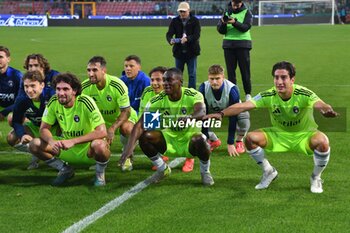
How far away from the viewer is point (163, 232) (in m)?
5.19

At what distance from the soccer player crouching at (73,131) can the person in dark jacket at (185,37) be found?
5.22 metres

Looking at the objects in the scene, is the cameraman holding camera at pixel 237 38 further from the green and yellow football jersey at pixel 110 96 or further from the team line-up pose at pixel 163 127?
the team line-up pose at pixel 163 127

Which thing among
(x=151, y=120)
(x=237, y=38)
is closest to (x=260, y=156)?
(x=151, y=120)

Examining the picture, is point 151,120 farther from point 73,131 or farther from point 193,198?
point 193,198

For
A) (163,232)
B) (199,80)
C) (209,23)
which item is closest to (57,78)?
(163,232)

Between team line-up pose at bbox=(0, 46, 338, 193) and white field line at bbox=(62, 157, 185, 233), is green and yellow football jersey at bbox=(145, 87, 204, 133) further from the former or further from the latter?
white field line at bbox=(62, 157, 185, 233)

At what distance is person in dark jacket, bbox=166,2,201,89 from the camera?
38.8 ft

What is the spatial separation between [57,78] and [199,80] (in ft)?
34.3

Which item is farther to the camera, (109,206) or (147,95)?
(147,95)

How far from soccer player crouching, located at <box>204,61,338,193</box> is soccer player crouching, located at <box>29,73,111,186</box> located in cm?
135

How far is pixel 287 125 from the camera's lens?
668 centimetres

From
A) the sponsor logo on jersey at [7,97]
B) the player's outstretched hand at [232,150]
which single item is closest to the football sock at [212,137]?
the player's outstretched hand at [232,150]

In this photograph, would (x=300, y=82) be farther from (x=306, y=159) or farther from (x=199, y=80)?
(x=306, y=159)

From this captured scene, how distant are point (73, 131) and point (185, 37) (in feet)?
17.4
